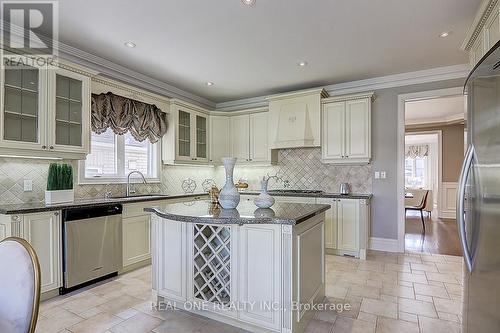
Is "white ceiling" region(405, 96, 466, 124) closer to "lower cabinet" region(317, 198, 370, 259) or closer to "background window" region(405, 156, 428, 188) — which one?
"background window" region(405, 156, 428, 188)

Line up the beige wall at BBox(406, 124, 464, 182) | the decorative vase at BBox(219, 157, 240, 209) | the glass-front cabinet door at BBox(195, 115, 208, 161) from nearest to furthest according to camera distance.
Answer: the decorative vase at BBox(219, 157, 240, 209)
the glass-front cabinet door at BBox(195, 115, 208, 161)
the beige wall at BBox(406, 124, 464, 182)

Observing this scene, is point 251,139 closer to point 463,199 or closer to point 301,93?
point 301,93

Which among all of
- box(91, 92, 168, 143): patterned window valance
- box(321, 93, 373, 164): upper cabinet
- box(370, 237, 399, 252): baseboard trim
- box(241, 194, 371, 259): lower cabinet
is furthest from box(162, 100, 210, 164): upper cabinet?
box(370, 237, 399, 252): baseboard trim

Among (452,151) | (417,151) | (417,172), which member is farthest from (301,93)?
(417,172)

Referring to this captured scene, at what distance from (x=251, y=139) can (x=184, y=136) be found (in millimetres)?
1219

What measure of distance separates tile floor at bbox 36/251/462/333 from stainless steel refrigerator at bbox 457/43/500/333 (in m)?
0.70

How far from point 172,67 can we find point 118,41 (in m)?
0.87

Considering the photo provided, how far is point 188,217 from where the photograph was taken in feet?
6.64

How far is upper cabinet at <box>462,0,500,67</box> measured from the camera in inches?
79.4

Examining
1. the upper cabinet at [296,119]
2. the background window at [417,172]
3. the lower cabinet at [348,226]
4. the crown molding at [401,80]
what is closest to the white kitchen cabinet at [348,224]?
the lower cabinet at [348,226]

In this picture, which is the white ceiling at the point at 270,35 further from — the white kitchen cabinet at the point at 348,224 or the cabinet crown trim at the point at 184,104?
the white kitchen cabinet at the point at 348,224

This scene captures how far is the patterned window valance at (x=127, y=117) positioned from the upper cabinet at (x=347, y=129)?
2602 mm

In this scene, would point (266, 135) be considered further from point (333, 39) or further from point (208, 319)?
point (208, 319)

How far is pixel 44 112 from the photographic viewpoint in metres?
2.78
